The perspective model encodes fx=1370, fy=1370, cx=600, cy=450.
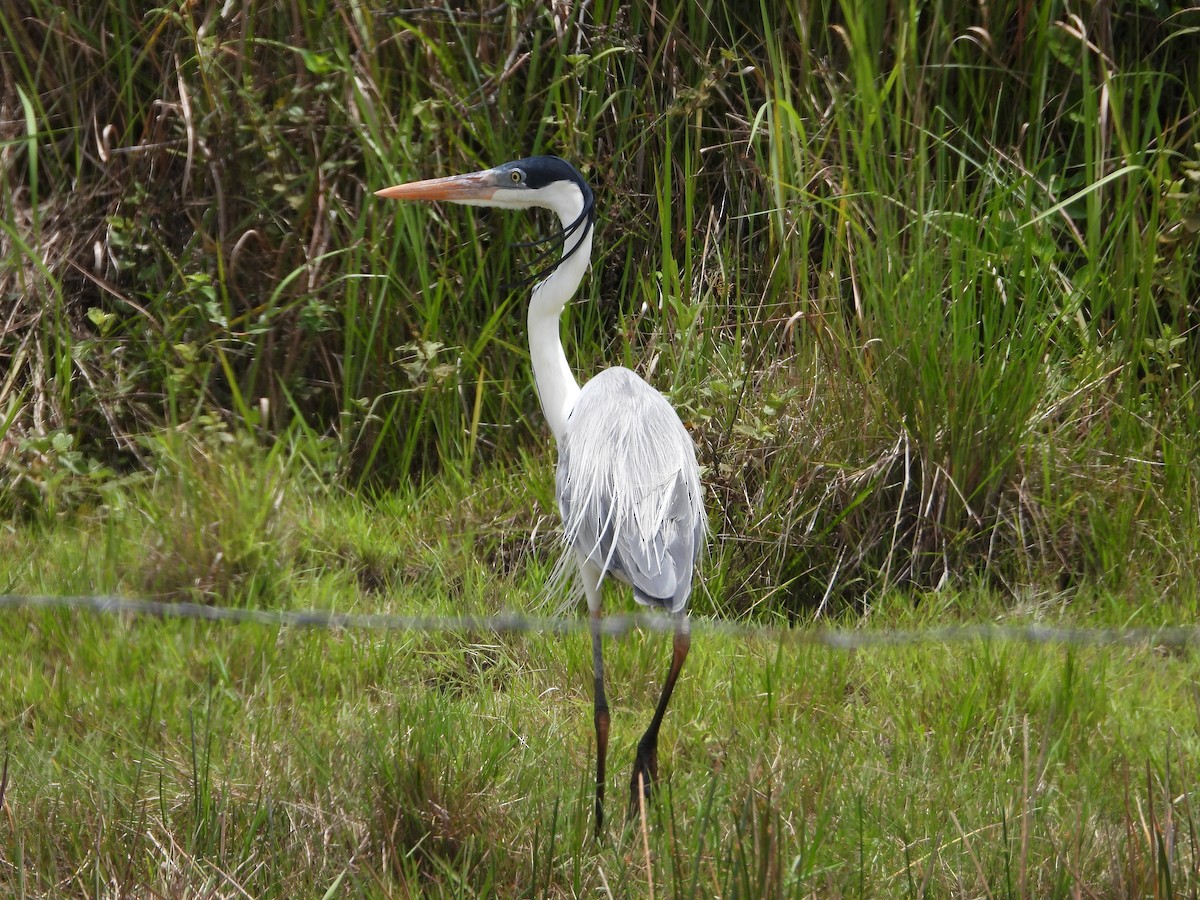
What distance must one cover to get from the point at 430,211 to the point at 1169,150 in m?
2.63

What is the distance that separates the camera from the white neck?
3.89m

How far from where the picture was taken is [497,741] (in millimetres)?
3150

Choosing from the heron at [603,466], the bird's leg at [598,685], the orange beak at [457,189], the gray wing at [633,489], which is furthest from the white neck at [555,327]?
the bird's leg at [598,685]

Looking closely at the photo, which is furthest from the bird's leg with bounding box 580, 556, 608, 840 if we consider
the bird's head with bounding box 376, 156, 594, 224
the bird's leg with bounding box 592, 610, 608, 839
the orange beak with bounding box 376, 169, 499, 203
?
the orange beak with bounding box 376, 169, 499, 203

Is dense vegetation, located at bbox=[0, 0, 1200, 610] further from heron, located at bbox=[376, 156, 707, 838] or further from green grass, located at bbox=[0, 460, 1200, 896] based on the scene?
heron, located at bbox=[376, 156, 707, 838]

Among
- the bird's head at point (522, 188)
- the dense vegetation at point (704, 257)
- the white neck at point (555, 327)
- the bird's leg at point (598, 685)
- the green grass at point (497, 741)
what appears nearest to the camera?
the green grass at point (497, 741)

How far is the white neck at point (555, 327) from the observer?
3.89 metres

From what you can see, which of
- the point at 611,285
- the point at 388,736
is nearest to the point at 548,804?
the point at 388,736

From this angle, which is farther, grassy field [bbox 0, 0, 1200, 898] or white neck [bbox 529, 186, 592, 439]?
white neck [bbox 529, 186, 592, 439]

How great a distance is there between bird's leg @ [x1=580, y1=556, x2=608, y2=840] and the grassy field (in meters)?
0.08

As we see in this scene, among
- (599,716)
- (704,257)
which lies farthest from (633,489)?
(704,257)

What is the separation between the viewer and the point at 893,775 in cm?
315

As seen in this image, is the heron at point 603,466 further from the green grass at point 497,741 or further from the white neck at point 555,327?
the green grass at point 497,741

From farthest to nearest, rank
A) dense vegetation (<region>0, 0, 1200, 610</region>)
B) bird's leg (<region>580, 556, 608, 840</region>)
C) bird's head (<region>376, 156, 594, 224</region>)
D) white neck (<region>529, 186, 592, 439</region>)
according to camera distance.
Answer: dense vegetation (<region>0, 0, 1200, 610</region>) < bird's head (<region>376, 156, 594, 224</region>) < white neck (<region>529, 186, 592, 439</region>) < bird's leg (<region>580, 556, 608, 840</region>)
